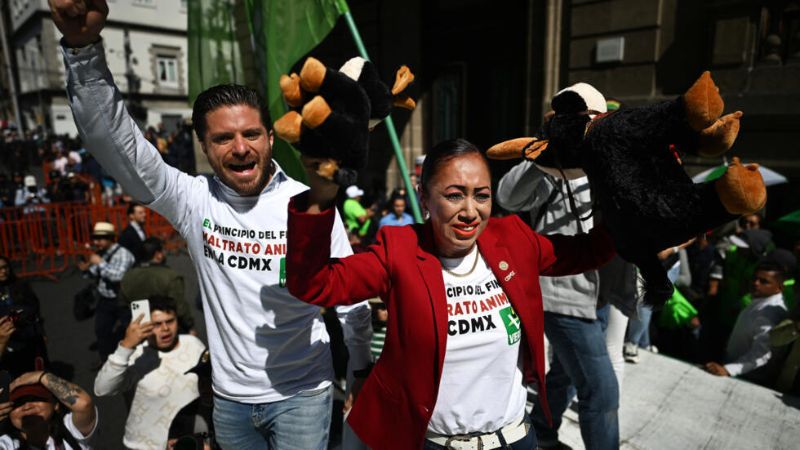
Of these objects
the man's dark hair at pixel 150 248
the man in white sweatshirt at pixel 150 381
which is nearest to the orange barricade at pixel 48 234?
the man's dark hair at pixel 150 248

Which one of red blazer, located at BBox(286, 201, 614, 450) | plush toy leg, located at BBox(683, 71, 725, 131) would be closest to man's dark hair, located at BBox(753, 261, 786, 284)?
red blazer, located at BBox(286, 201, 614, 450)

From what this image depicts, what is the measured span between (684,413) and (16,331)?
15.4 feet

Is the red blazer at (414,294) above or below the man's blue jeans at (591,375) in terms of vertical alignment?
above

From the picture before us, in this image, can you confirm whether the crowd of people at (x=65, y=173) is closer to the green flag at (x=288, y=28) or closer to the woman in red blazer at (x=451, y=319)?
the green flag at (x=288, y=28)

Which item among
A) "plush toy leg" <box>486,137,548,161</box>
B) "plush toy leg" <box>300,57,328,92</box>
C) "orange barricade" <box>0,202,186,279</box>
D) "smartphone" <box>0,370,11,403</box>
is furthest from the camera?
"orange barricade" <box>0,202,186,279</box>

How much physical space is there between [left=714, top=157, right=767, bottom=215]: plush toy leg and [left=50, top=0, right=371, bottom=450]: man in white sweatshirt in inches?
50.9

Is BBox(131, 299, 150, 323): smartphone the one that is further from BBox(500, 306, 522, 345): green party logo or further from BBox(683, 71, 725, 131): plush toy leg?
BBox(683, 71, 725, 131): plush toy leg

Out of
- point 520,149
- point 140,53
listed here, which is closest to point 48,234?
A: point 520,149

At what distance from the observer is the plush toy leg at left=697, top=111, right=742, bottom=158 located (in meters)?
1.17

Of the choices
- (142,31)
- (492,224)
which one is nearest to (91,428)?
(492,224)

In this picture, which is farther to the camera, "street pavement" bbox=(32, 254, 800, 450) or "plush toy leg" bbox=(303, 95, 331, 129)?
"street pavement" bbox=(32, 254, 800, 450)

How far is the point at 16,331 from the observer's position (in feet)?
10.7

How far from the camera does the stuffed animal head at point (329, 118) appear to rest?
1094 mm

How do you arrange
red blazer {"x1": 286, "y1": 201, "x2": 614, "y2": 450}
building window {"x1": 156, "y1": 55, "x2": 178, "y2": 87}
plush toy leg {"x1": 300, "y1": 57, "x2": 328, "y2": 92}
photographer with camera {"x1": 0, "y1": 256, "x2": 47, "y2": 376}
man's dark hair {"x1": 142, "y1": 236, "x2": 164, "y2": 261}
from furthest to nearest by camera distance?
building window {"x1": 156, "y1": 55, "x2": 178, "y2": 87} → man's dark hair {"x1": 142, "y1": 236, "x2": 164, "y2": 261} → photographer with camera {"x1": 0, "y1": 256, "x2": 47, "y2": 376} → red blazer {"x1": 286, "y1": 201, "x2": 614, "y2": 450} → plush toy leg {"x1": 300, "y1": 57, "x2": 328, "y2": 92}
